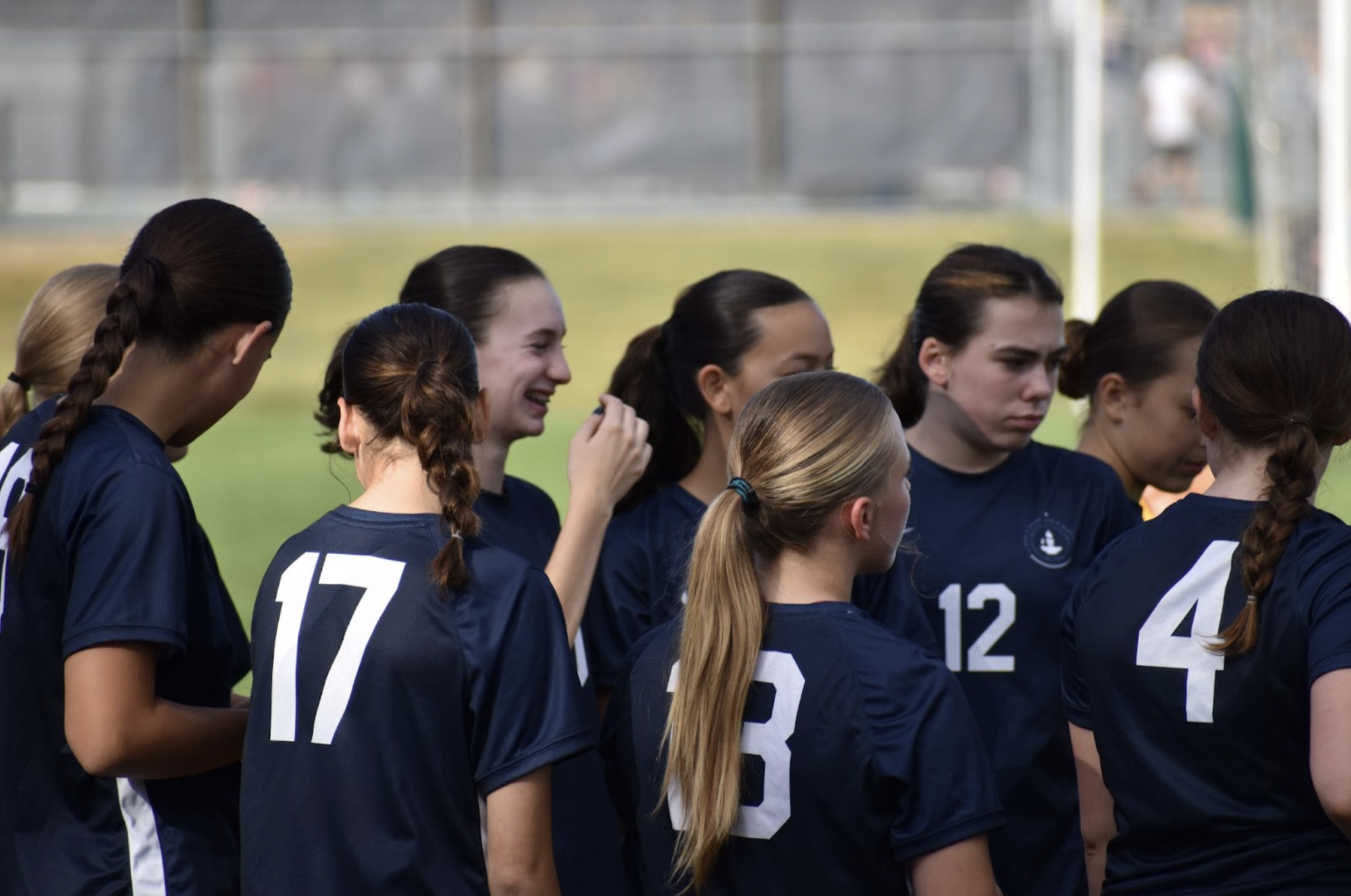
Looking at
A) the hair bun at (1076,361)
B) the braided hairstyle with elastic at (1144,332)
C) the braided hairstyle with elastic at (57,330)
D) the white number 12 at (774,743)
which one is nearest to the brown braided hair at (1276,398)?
the white number 12 at (774,743)

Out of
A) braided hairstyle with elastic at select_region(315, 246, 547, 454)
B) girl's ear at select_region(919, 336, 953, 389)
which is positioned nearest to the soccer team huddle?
braided hairstyle with elastic at select_region(315, 246, 547, 454)

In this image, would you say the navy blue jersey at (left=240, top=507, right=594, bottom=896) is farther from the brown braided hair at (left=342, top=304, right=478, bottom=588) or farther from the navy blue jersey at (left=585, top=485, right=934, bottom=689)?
the navy blue jersey at (left=585, top=485, right=934, bottom=689)

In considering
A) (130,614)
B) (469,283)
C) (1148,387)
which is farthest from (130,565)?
(1148,387)

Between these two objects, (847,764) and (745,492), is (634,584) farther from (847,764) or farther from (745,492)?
(847,764)

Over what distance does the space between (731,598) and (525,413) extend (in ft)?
3.75

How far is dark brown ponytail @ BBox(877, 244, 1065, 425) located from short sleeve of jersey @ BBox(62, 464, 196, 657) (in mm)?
1764

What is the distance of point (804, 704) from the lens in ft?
7.36

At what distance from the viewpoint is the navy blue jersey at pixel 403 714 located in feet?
7.43

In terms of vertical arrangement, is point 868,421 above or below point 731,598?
above

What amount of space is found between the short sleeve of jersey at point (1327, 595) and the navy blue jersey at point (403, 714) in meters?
1.07

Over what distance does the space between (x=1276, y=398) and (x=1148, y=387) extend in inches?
55.3

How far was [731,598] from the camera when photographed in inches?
90.4

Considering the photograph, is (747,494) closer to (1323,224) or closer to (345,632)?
(345,632)

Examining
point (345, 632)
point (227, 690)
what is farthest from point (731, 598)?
point (227, 690)
